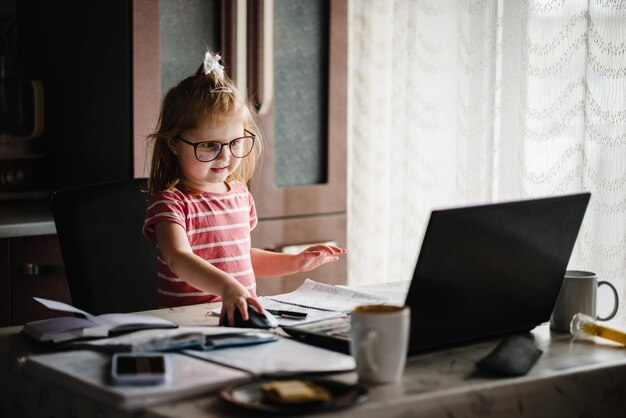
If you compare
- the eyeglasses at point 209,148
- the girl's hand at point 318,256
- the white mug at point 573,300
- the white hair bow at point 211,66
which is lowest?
the white mug at point 573,300

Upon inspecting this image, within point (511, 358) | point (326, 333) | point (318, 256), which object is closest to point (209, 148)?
point (318, 256)

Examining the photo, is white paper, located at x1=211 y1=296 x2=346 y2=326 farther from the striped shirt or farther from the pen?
the striped shirt

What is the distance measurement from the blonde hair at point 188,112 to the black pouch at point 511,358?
0.70m

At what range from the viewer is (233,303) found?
1.51m

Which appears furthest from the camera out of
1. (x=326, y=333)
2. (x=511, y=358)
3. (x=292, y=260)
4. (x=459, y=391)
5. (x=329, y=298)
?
(x=292, y=260)

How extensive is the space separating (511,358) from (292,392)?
1.17ft

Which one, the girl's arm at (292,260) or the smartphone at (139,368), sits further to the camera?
the girl's arm at (292,260)

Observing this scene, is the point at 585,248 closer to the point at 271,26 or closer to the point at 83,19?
the point at 271,26

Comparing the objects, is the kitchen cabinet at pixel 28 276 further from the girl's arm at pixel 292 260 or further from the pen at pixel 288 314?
the pen at pixel 288 314

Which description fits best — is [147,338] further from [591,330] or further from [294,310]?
[591,330]

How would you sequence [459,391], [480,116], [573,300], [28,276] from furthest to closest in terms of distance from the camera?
[480,116]
[28,276]
[573,300]
[459,391]

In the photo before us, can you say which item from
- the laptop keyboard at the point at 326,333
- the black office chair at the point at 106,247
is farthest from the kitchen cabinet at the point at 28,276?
the laptop keyboard at the point at 326,333

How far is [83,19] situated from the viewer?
9.07ft

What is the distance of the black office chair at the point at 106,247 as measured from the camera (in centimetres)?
189
